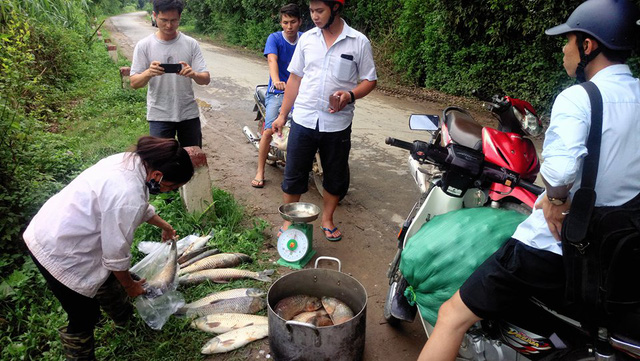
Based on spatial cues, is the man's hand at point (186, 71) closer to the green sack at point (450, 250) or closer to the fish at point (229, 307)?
the fish at point (229, 307)

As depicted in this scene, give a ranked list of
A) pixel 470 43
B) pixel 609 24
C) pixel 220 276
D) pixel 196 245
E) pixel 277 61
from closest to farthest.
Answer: pixel 609 24 < pixel 220 276 < pixel 196 245 < pixel 277 61 < pixel 470 43

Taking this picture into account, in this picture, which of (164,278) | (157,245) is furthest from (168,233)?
(157,245)

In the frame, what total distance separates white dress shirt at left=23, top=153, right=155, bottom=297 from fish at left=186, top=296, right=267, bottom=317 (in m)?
0.91

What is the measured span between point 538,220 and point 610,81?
2.13ft

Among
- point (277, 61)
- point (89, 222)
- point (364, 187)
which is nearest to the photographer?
point (89, 222)

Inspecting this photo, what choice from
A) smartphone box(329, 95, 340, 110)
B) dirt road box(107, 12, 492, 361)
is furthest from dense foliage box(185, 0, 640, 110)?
smartphone box(329, 95, 340, 110)

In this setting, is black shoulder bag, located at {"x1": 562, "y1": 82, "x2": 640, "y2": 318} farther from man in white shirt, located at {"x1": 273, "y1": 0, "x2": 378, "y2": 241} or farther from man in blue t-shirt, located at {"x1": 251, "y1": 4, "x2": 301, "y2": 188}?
man in blue t-shirt, located at {"x1": 251, "y1": 4, "x2": 301, "y2": 188}

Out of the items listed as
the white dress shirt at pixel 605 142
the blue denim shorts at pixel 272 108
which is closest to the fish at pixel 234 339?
the white dress shirt at pixel 605 142

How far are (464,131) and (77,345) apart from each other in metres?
2.98

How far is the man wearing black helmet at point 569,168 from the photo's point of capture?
1.81m

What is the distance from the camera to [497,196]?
2902 millimetres

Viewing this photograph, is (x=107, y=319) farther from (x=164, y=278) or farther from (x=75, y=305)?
(x=75, y=305)

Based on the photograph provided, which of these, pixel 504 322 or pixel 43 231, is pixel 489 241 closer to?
pixel 504 322

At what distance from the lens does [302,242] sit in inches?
158
